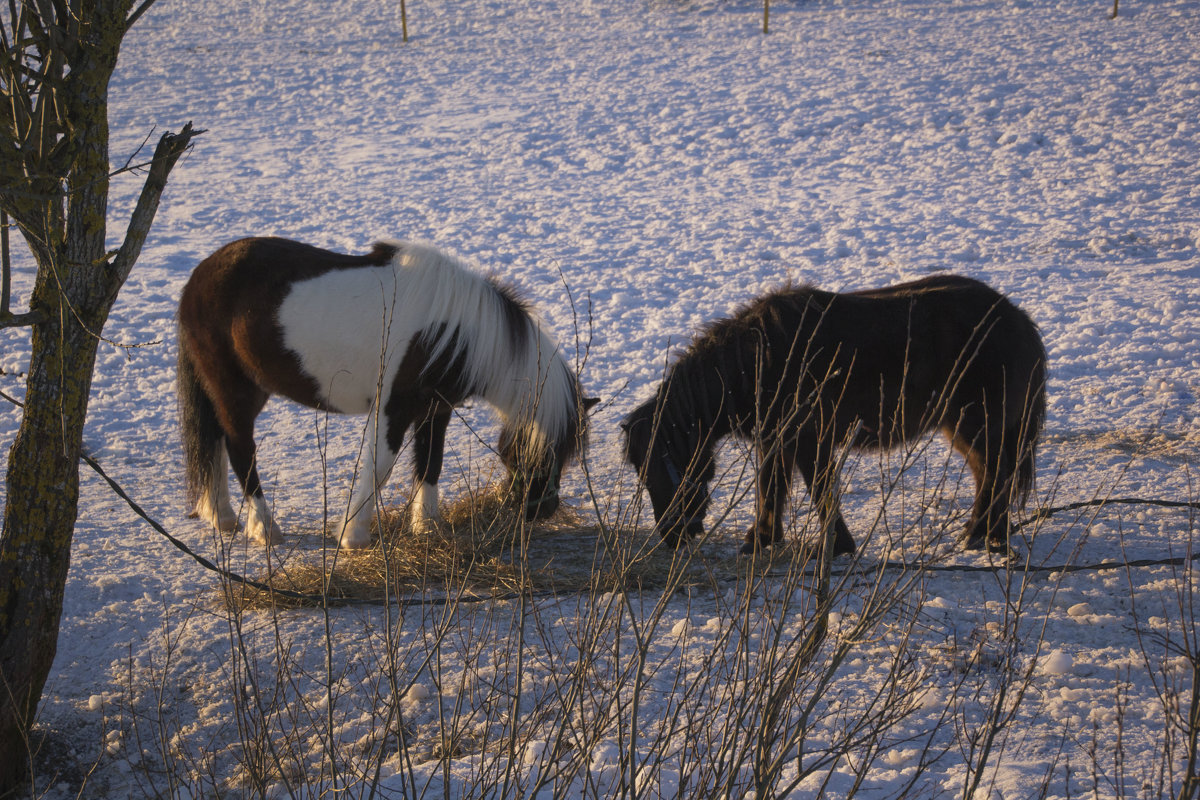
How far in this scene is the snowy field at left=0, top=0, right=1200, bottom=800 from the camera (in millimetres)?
2275

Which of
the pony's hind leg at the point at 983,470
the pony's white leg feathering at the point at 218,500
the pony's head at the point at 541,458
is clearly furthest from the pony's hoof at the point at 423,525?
the pony's hind leg at the point at 983,470

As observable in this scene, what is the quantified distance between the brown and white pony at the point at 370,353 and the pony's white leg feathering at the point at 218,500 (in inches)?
0.4

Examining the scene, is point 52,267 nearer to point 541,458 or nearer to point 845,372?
point 541,458

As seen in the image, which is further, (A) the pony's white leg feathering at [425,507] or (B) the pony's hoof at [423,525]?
(A) the pony's white leg feathering at [425,507]

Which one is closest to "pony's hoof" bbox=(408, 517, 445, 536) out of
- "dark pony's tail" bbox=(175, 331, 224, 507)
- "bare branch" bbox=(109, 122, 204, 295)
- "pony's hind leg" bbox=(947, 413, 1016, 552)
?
"dark pony's tail" bbox=(175, 331, 224, 507)

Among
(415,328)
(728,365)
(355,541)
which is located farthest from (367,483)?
(728,365)

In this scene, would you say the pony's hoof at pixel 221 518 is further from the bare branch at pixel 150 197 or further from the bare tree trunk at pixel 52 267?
the bare branch at pixel 150 197

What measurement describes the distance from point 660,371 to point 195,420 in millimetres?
3227

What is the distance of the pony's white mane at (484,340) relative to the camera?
176 inches

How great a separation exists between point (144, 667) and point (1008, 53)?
44.5 feet

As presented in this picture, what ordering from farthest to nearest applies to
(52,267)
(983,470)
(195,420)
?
(195,420)
(983,470)
(52,267)

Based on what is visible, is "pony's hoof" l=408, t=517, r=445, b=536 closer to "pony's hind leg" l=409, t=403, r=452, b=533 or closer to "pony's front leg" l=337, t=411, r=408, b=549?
"pony's hind leg" l=409, t=403, r=452, b=533

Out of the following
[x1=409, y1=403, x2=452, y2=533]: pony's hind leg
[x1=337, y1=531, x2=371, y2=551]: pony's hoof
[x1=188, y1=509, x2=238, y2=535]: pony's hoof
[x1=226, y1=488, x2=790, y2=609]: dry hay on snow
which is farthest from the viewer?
[x1=188, y1=509, x2=238, y2=535]: pony's hoof

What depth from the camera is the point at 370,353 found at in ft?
15.1
